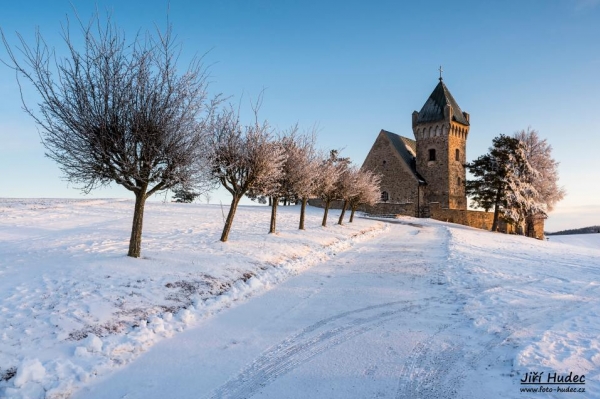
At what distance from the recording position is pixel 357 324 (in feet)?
20.7

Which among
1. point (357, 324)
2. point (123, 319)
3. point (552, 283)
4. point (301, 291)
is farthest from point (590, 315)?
point (123, 319)

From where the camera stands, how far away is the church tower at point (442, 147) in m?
44.7

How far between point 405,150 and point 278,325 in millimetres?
47425

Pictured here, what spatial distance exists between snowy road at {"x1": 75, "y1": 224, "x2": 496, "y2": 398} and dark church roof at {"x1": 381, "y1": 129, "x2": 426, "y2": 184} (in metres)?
40.3

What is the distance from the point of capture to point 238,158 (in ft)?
46.4

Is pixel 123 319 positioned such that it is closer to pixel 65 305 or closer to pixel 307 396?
pixel 65 305

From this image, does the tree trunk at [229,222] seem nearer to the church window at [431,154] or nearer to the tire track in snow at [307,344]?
the tire track in snow at [307,344]

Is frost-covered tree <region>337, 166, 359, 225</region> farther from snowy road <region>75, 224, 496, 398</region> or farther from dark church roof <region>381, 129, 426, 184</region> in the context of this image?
dark church roof <region>381, 129, 426, 184</region>

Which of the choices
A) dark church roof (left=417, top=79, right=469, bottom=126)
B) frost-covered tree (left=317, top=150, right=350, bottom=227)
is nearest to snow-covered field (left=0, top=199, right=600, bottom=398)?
frost-covered tree (left=317, top=150, right=350, bottom=227)

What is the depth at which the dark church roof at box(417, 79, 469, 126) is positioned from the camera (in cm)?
4638

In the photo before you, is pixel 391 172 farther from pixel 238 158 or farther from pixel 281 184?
pixel 238 158

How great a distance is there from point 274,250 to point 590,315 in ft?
31.0

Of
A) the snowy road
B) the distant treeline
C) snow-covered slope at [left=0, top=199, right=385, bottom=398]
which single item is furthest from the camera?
the distant treeline

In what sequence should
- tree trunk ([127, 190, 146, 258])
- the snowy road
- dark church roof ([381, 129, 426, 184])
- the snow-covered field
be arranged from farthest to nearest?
dark church roof ([381, 129, 426, 184]) < tree trunk ([127, 190, 146, 258]) < the snow-covered field < the snowy road
